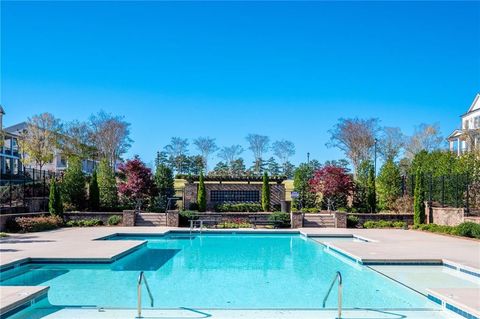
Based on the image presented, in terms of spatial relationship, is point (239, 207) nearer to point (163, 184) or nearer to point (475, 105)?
point (163, 184)

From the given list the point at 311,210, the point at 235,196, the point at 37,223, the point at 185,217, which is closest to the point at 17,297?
the point at 37,223

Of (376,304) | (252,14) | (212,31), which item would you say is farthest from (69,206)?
(376,304)

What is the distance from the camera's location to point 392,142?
50.7m

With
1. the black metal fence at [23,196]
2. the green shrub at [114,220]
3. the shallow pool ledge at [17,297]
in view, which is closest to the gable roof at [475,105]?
the green shrub at [114,220]

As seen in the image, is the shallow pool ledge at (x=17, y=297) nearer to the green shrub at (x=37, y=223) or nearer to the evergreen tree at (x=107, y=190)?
the green shrub at (x=37, y=223)

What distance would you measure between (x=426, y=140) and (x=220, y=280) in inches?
1765

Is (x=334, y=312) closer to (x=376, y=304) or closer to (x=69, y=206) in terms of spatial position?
(x=376, y=304)

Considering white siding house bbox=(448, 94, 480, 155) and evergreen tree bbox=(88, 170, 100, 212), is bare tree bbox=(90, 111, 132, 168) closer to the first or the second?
evergreen tree bbox=(88, 170, 100, 212)

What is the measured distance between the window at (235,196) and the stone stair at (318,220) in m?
7.42

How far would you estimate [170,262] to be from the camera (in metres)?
13.8

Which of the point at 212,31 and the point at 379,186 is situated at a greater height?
the point at 212,31

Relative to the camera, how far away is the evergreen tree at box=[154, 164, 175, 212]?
2925 cm

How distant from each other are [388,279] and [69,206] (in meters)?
21.6

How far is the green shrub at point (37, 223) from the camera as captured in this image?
20672 mm
